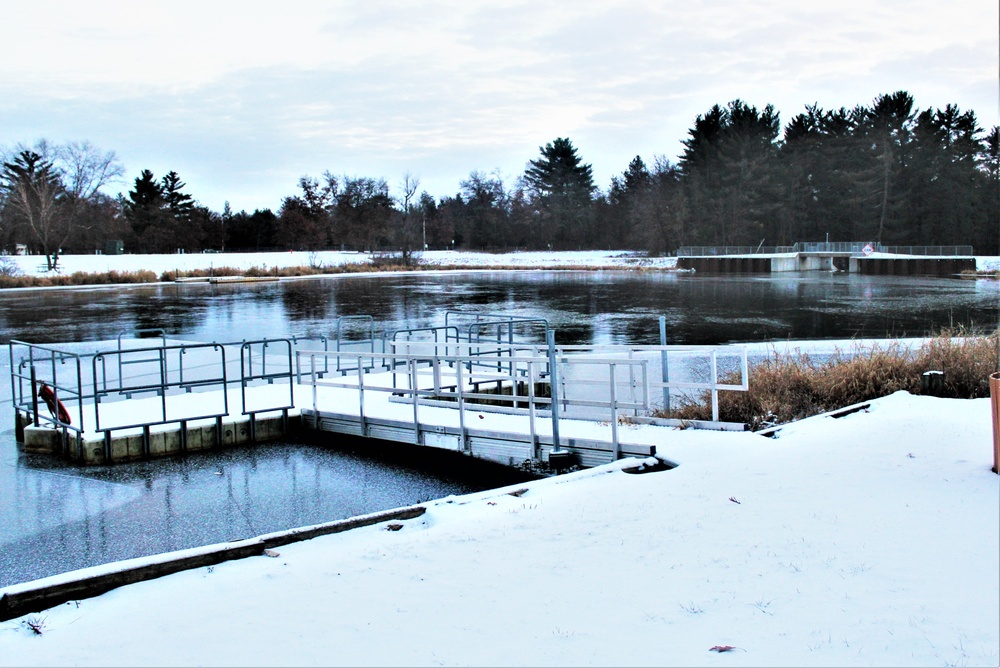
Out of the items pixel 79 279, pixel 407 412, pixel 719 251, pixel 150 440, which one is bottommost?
pixel 150 440

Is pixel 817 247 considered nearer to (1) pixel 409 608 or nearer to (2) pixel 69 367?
(2) pixel 69 367

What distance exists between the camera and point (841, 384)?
12.4 meters

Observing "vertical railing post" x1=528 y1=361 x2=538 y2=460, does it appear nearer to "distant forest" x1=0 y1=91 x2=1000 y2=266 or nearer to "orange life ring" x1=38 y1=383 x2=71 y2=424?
"orange life ring" x1=38 y1=383 x2=71 y2=424

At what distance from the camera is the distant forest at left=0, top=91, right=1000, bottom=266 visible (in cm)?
8062

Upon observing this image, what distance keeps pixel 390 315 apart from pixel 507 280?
3083cm

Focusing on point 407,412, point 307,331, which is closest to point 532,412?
point 407,412

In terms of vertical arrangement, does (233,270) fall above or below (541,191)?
below

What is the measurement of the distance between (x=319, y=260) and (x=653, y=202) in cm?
3702

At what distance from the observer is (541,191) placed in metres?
112

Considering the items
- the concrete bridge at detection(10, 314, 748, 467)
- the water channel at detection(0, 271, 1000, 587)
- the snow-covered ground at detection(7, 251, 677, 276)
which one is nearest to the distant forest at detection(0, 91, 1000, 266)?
the snow-covered ground at detection(7, 251, 677, 276)

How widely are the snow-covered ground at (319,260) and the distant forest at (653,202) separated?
261cm

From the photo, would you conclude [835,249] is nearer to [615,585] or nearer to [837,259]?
[837,259]

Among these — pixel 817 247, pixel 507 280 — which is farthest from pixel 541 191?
pixel 507 280

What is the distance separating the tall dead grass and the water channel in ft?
10.8
